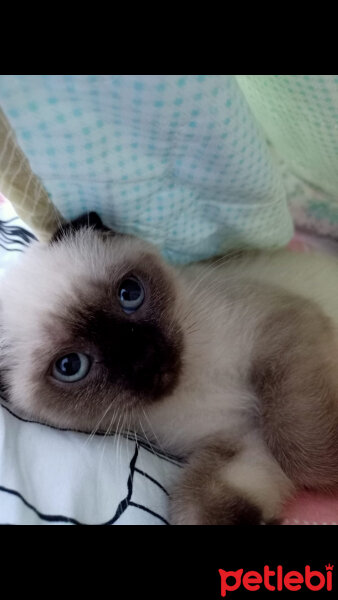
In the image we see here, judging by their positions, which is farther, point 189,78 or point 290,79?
point 290,79

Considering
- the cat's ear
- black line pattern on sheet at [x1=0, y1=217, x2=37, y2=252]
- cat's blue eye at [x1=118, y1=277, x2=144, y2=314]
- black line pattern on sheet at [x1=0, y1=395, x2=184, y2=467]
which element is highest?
black line pattern on sheet at [x1=0, y1=217, x2=37, y2=252]

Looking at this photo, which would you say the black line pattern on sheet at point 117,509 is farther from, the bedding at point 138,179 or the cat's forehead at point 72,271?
the cat's forehead at point 72,271

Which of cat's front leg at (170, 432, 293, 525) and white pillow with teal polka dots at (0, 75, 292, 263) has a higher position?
white pillow with teal polka dots at (0, 75, 292, 263)

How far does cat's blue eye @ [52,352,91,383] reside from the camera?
3.38 ft

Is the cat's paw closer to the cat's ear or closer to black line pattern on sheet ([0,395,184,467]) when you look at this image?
black line pattern on sheet ([0,395,184,467])

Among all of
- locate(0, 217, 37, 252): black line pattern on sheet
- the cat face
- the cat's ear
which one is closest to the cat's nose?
the cat face

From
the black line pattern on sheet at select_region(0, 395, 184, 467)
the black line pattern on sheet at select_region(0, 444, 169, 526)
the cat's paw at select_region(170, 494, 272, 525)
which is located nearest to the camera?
the black line pattern on sheet at select_region(0, 444, 169, 526)

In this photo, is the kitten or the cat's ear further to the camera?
the cat's ear

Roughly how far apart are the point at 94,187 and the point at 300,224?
0.73 meters

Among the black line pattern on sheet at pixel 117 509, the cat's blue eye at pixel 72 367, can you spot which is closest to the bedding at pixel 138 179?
the black line pattern on sheet at pixel 117 509

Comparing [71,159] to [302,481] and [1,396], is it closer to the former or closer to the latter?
[1,396]

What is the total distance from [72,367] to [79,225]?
0.32 metres
